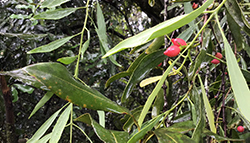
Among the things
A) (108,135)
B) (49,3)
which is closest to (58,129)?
(108,135)

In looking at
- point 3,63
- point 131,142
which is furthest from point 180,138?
point 3,63

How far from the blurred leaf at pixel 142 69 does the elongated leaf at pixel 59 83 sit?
0.13m

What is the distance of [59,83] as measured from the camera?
273 mm

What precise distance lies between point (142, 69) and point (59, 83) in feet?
0.74

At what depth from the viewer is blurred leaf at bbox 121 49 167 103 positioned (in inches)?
17.5

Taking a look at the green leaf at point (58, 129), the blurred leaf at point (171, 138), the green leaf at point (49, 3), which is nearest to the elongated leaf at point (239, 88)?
the blurred leaf at point (171, 138)

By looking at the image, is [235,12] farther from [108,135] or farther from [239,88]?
[108,135]

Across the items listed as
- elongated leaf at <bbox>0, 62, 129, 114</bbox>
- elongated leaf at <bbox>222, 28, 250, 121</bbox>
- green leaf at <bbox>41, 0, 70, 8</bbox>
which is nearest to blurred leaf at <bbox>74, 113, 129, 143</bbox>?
elongated leaf at <bbox>0, 62, 129, 114</bbox>

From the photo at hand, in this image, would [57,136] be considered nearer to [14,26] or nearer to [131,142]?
[131,142]

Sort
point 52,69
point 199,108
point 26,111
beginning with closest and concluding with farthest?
point 52,69, point 199,108, point 26,111

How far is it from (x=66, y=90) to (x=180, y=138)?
0.69 feet

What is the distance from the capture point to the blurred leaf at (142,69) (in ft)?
1.46

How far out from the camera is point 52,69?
270 mm

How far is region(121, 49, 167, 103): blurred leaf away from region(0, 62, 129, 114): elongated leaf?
0.13 metres
